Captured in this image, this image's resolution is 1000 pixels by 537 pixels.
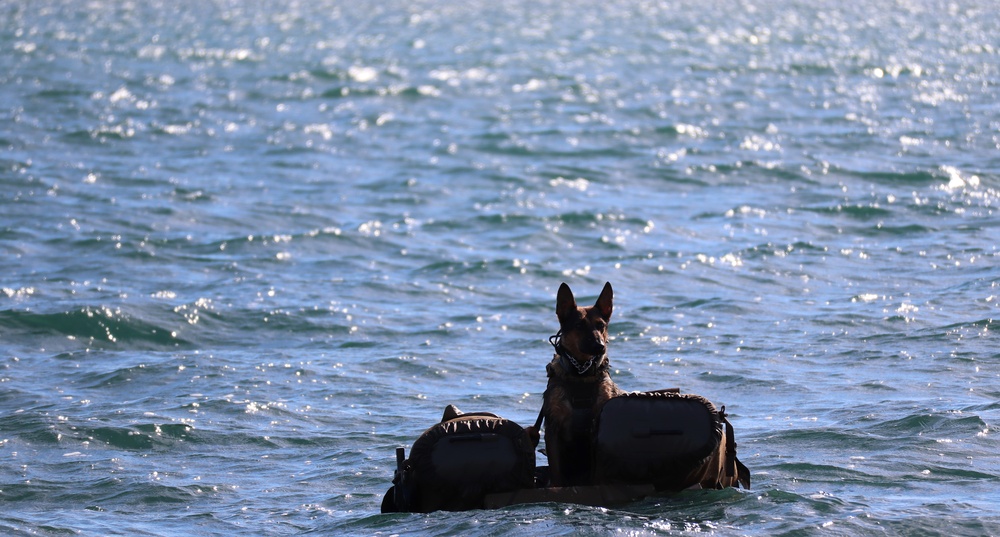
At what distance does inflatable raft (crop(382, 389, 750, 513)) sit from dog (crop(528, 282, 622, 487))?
0.38 ft

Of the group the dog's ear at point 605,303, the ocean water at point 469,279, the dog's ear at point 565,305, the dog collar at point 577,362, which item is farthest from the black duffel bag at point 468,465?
the dog's ear at point 605,303

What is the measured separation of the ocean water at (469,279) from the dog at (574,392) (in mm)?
386

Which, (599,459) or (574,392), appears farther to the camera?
(574,392)

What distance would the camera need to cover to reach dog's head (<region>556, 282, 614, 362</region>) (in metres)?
8.41

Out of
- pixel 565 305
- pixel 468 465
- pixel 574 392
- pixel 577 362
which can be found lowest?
pixel 468 465

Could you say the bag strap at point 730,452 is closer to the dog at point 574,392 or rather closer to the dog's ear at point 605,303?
the dog at point 574,392

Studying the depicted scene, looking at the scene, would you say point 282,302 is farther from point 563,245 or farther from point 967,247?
point 967,247

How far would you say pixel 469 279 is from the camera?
18047mm

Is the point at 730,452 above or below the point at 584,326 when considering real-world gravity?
below

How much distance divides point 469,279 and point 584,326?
9.64 m

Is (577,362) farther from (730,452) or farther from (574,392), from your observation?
(730,452)

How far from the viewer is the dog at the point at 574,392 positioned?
27.7 ft

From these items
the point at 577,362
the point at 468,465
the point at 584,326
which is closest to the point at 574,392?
the point at 577,362

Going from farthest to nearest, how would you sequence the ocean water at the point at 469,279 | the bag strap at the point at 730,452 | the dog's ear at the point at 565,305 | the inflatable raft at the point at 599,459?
the ocean water at the point at 469,279
the bag strap at the point at 730,452
the dog's ear at the point at 565,305
the inflatable raft at the point at 599,459
